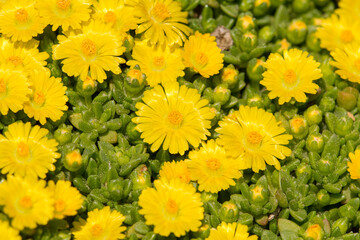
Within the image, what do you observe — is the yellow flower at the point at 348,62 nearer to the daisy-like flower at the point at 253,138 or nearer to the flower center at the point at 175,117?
the daisy-like flower at the point at 253,138

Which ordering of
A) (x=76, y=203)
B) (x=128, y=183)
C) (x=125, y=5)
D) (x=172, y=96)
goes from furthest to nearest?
(x=125, y=5), (x=172, y=96), (x=128, y=183), (x=76, y=203)

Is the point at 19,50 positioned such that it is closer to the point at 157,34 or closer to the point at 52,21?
the point at 52,21

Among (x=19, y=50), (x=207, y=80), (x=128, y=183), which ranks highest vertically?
(x=19, y=50)

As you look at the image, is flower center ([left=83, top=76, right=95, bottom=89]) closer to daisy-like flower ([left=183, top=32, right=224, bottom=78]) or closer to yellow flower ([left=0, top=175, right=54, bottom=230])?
daisy-like flower ([left=183, top=32, right=224, bottom=78])

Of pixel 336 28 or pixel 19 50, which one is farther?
pixel 336 28

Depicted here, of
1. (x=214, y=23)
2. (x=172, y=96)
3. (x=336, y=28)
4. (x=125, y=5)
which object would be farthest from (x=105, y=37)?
(x=336, y=28)

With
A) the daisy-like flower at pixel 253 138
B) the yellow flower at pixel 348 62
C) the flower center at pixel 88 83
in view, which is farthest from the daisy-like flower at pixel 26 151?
the yellow flower at pixel 348 62
